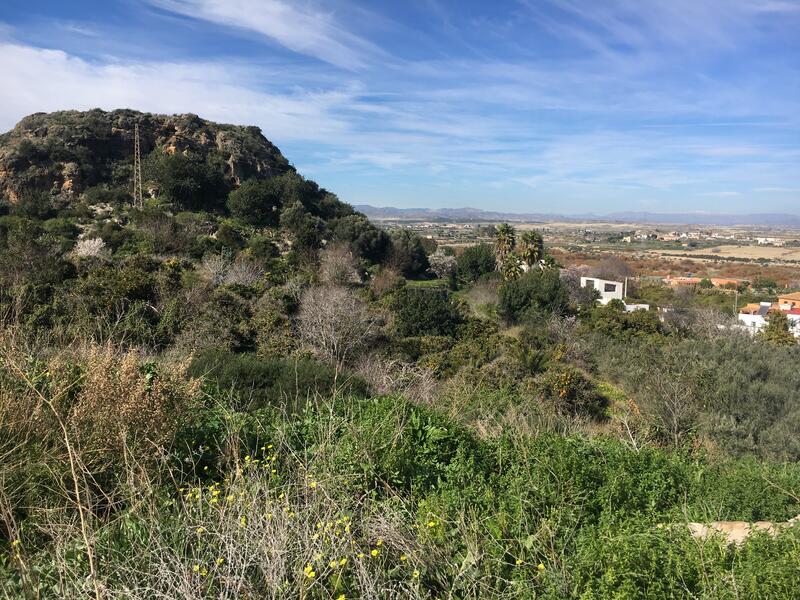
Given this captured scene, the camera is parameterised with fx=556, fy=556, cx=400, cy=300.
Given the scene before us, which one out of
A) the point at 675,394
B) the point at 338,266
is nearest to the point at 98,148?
the point at 338,266

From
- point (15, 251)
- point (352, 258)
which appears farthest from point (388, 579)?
point (352, 258)

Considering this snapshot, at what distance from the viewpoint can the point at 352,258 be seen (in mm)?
26219

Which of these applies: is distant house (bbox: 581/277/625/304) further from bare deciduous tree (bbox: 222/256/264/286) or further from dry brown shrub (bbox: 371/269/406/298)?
bare deciduous tree (bbox: 222/256/264/286)

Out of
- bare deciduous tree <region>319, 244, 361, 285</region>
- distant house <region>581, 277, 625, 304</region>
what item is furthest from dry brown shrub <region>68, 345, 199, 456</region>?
distant house <region>581, 277, 625, 304</region>

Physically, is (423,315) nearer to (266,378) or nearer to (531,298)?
(531,298)

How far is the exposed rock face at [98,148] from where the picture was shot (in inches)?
1120

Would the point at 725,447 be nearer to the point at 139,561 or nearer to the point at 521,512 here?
the point at 521,512

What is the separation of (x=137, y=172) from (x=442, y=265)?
703 inches

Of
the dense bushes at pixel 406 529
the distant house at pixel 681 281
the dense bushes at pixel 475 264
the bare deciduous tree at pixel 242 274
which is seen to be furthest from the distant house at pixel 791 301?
the dense bushes at pixel 406 529

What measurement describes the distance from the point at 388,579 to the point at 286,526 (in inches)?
20.8

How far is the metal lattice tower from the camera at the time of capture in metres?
28.6

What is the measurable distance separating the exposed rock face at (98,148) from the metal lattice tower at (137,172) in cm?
46

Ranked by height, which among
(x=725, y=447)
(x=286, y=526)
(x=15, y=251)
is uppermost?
(x=15, y=251)

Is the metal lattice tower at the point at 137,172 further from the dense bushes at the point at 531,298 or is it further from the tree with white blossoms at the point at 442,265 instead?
the dense bushes at the point at 531,298
